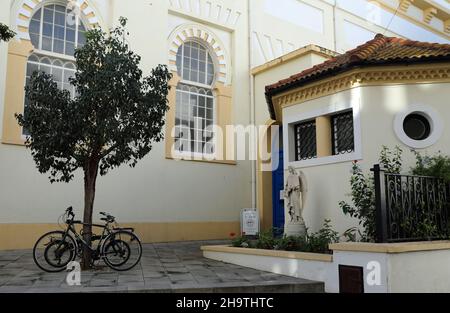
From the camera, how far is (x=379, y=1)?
20281 mm

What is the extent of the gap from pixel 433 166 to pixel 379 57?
91.0 inches

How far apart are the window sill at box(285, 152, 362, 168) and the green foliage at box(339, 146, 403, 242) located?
18cm

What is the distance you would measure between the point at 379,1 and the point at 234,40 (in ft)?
27.1

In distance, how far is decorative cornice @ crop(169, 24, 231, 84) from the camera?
14.6m

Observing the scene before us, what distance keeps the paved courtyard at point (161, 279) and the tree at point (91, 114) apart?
3.14 ft

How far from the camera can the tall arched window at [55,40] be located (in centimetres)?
1234

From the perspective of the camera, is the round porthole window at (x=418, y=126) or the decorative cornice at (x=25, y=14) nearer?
the round porthole window at (x=418, y=126)

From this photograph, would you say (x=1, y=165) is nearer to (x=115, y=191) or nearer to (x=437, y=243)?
(x=115, y=191)

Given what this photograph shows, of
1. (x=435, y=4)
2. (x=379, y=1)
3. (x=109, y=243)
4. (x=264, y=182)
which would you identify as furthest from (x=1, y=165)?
(x=435, y=4)

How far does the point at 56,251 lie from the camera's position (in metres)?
8.16

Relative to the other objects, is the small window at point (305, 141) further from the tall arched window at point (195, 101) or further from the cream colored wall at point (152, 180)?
the tall arched window at point (195, 101)

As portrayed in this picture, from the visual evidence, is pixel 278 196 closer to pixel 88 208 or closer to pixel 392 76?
pixel 392 76

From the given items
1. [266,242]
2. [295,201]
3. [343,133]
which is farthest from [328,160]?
[266,242]

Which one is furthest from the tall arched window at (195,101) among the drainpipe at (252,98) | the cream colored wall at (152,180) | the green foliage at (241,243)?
the green foliage at (241,243)
